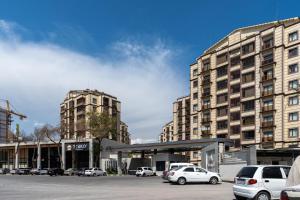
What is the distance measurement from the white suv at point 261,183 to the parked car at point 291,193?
383 inches

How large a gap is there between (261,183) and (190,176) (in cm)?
1803

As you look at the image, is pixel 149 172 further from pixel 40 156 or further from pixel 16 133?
pixel 16 133

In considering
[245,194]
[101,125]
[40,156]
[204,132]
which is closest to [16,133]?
[40,156]

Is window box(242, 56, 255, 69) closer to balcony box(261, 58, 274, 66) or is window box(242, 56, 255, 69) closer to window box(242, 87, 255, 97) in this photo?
balcony box(261, 58, 274, 66)

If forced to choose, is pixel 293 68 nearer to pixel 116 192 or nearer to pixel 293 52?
pixel 293 52

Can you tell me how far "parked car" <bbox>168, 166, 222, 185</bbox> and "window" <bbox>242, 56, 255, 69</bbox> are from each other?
152ft

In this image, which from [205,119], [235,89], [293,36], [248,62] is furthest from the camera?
[205,119]

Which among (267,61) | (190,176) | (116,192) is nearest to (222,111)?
(267,61)

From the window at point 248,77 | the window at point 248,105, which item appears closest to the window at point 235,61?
the window at point 248,77

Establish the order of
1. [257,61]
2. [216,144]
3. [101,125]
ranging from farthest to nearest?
[101,125] < [257,61] < [216,144]

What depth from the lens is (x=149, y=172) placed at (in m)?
66.3

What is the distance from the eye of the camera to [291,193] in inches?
297

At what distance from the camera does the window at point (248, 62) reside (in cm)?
7857

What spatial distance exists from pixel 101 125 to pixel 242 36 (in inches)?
1221
